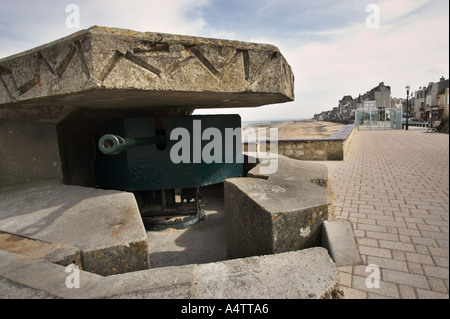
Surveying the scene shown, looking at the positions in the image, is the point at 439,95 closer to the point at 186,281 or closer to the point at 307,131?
the point at 307,131

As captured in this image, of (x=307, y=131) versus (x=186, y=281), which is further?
(x=307, y=131)

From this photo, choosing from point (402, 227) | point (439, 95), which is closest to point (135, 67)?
point (402, 227)

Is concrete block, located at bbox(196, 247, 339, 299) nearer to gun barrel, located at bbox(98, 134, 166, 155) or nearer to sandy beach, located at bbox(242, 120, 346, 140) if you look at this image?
gun barrel, located at bbox(98, 134, 166, 155)

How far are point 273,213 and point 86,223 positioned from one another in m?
1.40

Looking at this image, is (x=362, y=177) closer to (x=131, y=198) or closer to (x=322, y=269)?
(x=322, y=269)

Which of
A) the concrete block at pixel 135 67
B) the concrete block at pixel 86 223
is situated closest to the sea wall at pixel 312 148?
the concrete block at pixel 135 67

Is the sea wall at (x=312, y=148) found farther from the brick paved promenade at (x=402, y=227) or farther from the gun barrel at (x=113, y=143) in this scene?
the gun barrel at (x=113, y=143)

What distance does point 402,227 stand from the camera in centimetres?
242

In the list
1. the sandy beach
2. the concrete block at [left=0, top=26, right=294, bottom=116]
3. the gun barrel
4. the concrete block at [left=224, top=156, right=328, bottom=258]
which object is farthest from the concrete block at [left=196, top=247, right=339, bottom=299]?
the sandy beach

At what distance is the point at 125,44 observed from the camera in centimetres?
182

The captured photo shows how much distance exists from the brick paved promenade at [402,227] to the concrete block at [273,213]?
0.39 meters

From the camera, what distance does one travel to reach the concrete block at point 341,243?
1776 mm

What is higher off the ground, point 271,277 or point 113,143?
point 113,143

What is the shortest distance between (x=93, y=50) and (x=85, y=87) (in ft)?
0.84
